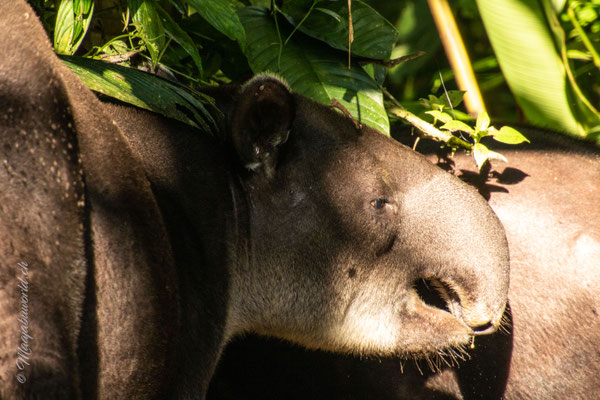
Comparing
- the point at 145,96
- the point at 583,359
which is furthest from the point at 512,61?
the point at 145,96

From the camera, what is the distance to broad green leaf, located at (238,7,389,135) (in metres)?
3.27

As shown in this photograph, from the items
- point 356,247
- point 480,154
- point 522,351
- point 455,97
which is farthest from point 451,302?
point 455,97

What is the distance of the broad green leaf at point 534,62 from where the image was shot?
3.90 m

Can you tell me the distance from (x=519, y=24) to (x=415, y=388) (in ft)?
7.02

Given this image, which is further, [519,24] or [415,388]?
[519,24]

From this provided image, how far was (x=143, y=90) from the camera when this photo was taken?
98.4 inches

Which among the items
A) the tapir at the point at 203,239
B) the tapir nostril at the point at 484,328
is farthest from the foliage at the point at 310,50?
the tapir nostril at the point at 484,328

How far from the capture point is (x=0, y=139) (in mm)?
1698

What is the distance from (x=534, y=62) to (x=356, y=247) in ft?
6.51

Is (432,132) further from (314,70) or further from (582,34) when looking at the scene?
(582,34)

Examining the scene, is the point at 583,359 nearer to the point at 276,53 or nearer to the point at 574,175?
the point at 574,175

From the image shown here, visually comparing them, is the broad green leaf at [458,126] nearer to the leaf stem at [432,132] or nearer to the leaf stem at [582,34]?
the leaf stem at [432,132]

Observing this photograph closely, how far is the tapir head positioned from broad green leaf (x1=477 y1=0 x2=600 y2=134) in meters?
1.55

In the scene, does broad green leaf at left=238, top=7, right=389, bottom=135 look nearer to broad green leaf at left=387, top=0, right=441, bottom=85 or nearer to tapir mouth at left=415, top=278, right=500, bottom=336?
tapir mouth at left=415, top=278, right=500, bottom=336
